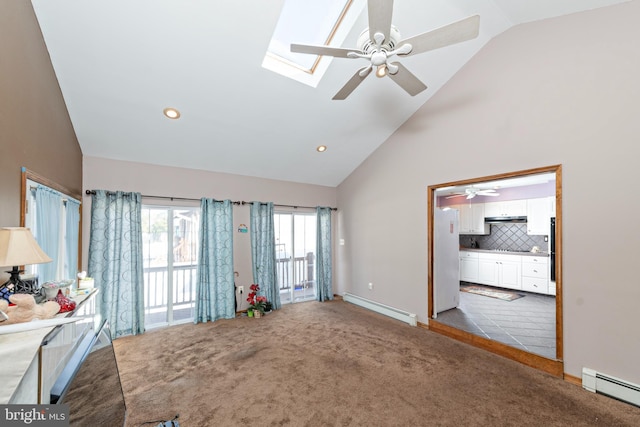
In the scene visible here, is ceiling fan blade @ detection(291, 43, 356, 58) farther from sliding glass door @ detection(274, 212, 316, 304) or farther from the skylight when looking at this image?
sliding glass door @ detection(274, 212, 316, 304)

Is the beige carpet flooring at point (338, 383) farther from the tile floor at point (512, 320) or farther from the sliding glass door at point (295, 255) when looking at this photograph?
the sliding glass door at point (295, 255)

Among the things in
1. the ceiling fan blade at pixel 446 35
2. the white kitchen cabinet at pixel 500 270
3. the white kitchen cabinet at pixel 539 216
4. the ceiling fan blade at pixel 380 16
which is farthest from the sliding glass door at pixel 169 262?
the white kitchen cabinet at pixel 539 216

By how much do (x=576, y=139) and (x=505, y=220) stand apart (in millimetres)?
4180

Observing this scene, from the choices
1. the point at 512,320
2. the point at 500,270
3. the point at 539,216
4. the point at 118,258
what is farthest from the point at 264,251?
the point at 539,216

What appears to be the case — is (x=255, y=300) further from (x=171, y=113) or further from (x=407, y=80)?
(x=407, y=80)

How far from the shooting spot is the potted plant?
4465 millimetres

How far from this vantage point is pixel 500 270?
19.5 feet

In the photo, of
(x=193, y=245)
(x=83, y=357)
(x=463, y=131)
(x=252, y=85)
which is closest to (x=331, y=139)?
(x=252, y=85)

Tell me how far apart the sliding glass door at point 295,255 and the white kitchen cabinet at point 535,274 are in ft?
14.9

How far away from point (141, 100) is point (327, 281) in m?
4.39

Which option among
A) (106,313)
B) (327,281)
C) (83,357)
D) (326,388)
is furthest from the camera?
(327,281)

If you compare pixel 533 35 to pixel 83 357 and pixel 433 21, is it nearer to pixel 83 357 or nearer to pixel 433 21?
pixel 433 21

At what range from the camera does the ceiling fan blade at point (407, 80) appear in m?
2.24

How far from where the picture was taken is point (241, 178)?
4711 mm
